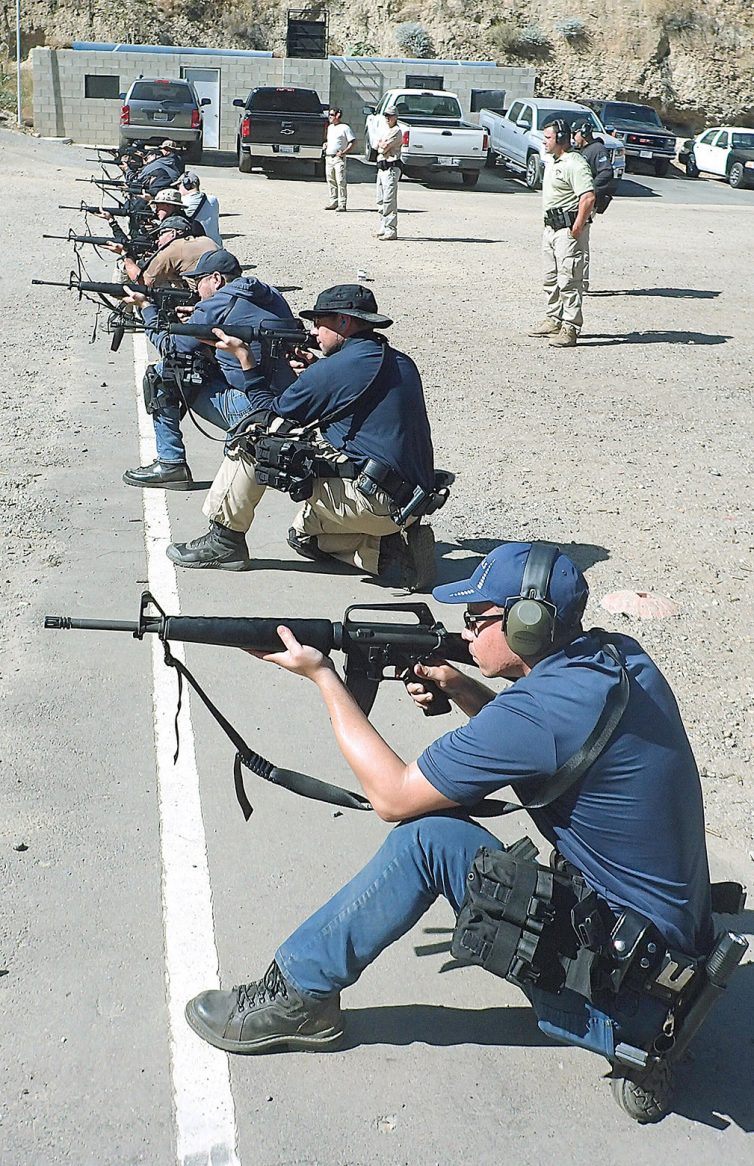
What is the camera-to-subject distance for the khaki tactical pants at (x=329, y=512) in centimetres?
664

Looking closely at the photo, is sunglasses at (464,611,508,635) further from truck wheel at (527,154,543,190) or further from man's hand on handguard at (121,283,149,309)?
truck wheel at (527,154,543,190)

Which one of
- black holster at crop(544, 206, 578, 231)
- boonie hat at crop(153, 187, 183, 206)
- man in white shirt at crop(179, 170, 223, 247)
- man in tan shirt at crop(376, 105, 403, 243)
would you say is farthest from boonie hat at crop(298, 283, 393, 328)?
man in tan shirt at crop(376, 105, 403, 243)

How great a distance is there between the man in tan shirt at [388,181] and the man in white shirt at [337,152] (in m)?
2.41

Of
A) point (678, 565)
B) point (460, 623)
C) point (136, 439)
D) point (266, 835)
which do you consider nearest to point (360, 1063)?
point (266, 835)

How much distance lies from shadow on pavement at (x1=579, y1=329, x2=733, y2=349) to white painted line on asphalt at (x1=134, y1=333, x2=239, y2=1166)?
9.02 metres

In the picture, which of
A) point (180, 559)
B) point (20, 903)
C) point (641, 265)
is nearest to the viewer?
point (20, 903)

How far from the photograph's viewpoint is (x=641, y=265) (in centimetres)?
1911

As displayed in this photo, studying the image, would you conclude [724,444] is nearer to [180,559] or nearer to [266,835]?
[180,559]

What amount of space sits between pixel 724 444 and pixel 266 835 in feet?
22.2

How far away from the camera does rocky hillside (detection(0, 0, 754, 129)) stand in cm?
4112

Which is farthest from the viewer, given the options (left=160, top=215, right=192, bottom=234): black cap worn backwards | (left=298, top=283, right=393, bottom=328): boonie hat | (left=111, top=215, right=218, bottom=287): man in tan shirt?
(left=160, top=215, right=192, bottom=234): black cap worn backwards

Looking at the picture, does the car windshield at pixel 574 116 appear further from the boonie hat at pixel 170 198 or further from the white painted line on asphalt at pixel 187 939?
the white painted line on asphalt at pixel 187 939

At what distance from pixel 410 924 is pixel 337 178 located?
2182 cm

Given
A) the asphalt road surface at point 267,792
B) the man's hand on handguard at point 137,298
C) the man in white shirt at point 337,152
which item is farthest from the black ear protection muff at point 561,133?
the man in white shirt at point 337,152
